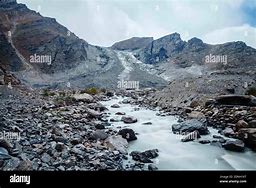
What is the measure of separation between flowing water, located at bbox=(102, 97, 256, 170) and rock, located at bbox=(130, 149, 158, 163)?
0.06 meters

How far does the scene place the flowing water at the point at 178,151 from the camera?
2.90 meters

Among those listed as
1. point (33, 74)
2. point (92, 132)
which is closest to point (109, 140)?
point (92, 132)

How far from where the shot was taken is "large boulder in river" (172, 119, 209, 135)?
3.95 meters

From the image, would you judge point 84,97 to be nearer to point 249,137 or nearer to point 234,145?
point 234,145

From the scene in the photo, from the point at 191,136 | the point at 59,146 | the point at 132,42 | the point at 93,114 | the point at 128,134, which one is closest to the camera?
the point at 59,146

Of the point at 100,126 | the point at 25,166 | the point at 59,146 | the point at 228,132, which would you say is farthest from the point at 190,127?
the point at 25,166

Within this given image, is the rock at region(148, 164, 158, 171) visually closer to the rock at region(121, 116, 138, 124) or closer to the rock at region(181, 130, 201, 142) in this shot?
the rock at region(181, 130, 201, 142)

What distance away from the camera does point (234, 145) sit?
3668 mm

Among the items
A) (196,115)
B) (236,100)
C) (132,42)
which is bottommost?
(196,115)

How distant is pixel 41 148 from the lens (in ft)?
9.99

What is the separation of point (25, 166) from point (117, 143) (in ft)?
3.66
